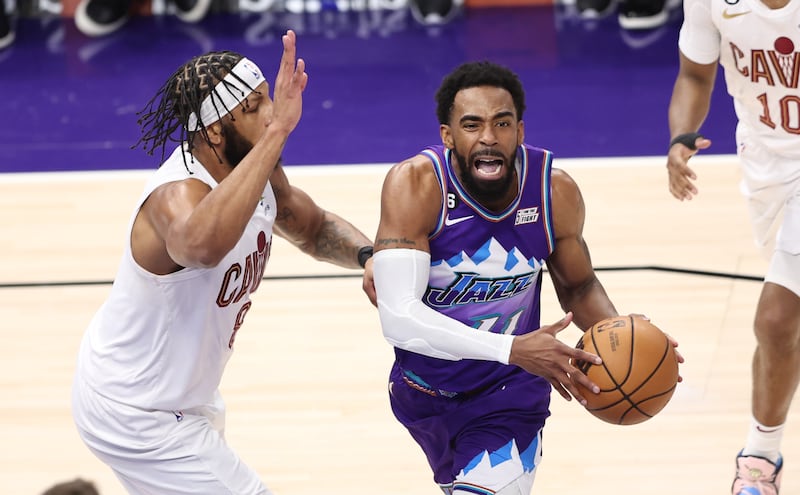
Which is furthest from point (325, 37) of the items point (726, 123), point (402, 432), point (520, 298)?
point (520, 298)

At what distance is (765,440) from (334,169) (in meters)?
4.16

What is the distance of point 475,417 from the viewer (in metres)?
3.89

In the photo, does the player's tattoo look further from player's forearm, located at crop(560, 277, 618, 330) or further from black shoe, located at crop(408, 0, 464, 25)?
black shoe, located at crop(408, 0, 464, 25)

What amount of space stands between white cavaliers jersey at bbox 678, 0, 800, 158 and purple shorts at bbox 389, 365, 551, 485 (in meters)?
1.44

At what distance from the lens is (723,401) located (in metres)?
5.56

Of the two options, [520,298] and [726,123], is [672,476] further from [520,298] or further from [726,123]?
[726,123]

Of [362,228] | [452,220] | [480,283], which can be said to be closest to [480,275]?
[480,283]

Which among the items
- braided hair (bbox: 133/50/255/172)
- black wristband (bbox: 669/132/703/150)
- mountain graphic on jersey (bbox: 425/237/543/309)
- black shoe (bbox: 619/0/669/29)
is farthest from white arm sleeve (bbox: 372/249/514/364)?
black shoe (bbox: 619/0/669/29)

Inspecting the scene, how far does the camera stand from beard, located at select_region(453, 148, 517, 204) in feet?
11.9

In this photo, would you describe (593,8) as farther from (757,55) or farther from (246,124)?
(246,124)

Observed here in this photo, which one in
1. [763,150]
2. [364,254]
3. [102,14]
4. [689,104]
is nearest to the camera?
[364,254]

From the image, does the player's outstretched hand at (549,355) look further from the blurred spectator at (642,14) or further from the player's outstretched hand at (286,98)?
the blurred spectator at (642,14)

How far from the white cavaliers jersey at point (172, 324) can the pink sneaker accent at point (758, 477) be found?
85.5 inches

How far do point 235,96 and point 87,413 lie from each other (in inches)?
42.5
